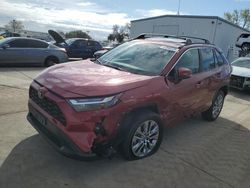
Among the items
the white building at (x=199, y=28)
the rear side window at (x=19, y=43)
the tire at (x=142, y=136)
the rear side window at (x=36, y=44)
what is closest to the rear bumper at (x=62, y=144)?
the tire at (x=142, y=136)

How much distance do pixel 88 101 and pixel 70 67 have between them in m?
1.28

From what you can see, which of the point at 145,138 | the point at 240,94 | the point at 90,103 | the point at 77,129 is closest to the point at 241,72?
the point at 240,94

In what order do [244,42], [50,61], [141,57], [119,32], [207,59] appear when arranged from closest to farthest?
[141,57] → [207,59] → [50,61] → [244,42] → [119,32]

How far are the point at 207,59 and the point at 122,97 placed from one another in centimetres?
287

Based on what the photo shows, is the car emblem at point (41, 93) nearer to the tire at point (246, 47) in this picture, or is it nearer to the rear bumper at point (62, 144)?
the rear bumper at point (62, 144)

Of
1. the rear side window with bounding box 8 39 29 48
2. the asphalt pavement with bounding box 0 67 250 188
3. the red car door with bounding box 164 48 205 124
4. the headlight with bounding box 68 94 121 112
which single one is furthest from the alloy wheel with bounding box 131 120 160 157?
the rear side window with bounding box 8 39 29 48

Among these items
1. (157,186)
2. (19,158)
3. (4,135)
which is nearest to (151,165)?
(157,186)

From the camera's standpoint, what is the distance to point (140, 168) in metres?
4.12

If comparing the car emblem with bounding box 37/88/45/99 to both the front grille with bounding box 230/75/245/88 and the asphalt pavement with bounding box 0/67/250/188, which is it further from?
the front grille with bounding box 230/75/245/88

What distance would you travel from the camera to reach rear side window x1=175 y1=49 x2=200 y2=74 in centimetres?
491

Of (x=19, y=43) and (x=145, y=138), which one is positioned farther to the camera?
(x=19, y=43)

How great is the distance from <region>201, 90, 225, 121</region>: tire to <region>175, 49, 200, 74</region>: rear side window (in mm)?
1306

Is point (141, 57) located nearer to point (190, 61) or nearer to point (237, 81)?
point (190, 61)

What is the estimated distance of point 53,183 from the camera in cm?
355
